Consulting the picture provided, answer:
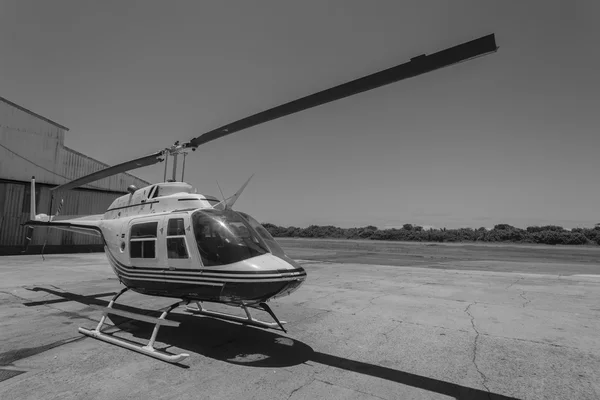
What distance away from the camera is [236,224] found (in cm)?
557

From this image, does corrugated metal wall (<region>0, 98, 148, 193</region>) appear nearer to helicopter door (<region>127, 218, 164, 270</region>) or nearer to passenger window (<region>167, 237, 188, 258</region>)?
helicopter door (<region>127, 218, 164, 270</region>)

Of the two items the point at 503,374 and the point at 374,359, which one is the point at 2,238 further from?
the point at 503,374

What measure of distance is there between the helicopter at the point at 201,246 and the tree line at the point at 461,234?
142 feet

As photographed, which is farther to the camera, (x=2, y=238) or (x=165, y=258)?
(x=2, y=238)

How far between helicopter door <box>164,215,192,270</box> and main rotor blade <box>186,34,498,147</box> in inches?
79.8

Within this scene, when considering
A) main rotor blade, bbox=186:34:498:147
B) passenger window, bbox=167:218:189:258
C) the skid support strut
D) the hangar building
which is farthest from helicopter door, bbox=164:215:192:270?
the hangar building

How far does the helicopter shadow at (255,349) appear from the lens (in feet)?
14.5

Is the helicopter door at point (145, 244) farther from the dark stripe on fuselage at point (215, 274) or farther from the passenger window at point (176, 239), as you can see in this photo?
the passenger window at point (176, 239)

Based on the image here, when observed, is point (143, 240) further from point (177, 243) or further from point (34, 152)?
point (34, 152)

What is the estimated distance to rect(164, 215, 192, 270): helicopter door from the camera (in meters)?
5.66

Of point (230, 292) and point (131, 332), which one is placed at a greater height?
point (230, 292)

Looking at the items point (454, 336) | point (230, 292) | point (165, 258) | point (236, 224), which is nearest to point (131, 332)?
point (165, 258)

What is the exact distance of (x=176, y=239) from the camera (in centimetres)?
583

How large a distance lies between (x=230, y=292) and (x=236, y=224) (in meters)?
1.12
